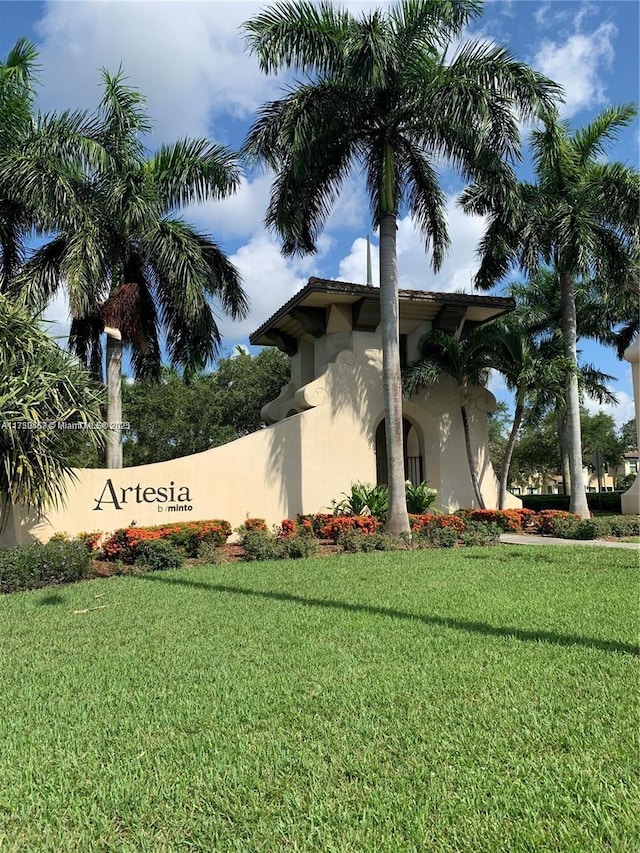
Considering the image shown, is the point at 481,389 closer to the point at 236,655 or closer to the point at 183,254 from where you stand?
the point at 183,254

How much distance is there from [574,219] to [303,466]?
33.3ft

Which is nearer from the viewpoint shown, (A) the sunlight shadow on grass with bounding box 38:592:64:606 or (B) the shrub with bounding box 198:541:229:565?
(A) the sunlight shadow on grass with bounding box 38:592:64:606

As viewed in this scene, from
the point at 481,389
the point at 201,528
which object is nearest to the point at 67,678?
the point at 201,528

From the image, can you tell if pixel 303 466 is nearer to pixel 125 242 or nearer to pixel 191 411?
pixel 125 242

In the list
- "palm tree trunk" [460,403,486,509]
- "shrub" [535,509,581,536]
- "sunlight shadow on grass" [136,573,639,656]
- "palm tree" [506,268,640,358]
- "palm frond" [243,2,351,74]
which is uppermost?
"palm frond" [243,2,351,74]

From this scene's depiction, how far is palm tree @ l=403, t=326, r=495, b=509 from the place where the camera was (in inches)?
652

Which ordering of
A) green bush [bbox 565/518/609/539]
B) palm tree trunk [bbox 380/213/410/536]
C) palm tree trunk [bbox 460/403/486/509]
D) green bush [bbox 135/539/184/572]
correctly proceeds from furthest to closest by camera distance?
palm tree trunk [bbox 460/403/486/509], green bush [bbox 565/518/609/539], palm tree trunk [bbox 380/213/410/536], green bush [bbox 135/539/184/572]

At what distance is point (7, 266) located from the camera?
15.8 meters

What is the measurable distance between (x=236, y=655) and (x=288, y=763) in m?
2.07

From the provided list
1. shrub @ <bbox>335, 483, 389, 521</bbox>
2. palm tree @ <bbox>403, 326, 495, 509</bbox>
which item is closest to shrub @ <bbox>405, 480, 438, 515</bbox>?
shrub @ <bbox>335, 483, 389, 521</bbox>

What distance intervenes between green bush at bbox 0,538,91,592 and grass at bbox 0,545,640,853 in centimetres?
229

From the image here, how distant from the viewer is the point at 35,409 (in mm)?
10688

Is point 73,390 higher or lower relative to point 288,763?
higher

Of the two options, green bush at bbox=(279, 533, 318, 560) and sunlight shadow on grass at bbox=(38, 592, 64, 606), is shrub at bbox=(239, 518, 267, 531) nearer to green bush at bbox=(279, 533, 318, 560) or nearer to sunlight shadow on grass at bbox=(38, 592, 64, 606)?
green bush at bbox=(279, 533, 318, 560)
